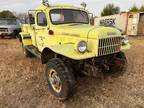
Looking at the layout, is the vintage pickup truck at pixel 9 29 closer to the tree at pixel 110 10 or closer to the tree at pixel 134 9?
the tree at pixel 134 9

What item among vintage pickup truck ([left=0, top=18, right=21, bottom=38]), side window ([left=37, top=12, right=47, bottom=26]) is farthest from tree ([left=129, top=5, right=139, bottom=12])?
side window ([left=37, top=12, right=47, bottom=26])

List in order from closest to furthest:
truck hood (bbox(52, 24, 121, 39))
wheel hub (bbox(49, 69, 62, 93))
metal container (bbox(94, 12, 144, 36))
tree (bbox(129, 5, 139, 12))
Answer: truck hood (bbox(52, 24, 121, 39)) → wheel hub (bbox(49, 69, 62, 93)) → metal container (bbox(94, 12, 144, 36)) → tree (bbox(129, 5, 139, 12))

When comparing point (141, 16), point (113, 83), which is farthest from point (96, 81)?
point (141, 16)

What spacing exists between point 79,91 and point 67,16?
2189mm

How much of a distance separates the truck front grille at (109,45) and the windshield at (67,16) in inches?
61.9

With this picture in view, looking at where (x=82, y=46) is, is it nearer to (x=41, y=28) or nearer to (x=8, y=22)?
(x=41, y=28)

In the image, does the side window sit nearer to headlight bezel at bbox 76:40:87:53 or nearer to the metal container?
headlight bezel at bbox 76:40:87:53

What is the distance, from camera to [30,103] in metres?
4.91

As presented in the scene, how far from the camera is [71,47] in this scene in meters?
4.96

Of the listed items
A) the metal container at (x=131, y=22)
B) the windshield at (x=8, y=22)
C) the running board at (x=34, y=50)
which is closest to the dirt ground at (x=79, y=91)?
the running board at (x=34, y=50)

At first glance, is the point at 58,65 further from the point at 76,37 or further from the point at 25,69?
the point at 25,69

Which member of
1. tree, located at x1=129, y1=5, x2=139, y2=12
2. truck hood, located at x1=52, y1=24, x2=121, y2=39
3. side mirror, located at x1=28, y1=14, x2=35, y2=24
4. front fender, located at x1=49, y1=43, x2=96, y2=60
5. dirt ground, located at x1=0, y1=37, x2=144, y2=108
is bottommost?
dirt ground, located at x1=0, y1=37, x2=144, y2=108

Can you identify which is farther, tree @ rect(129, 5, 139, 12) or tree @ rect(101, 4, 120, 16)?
tree @ rect(101, 4, 120, 16)

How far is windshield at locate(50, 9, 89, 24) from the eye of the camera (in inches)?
238
